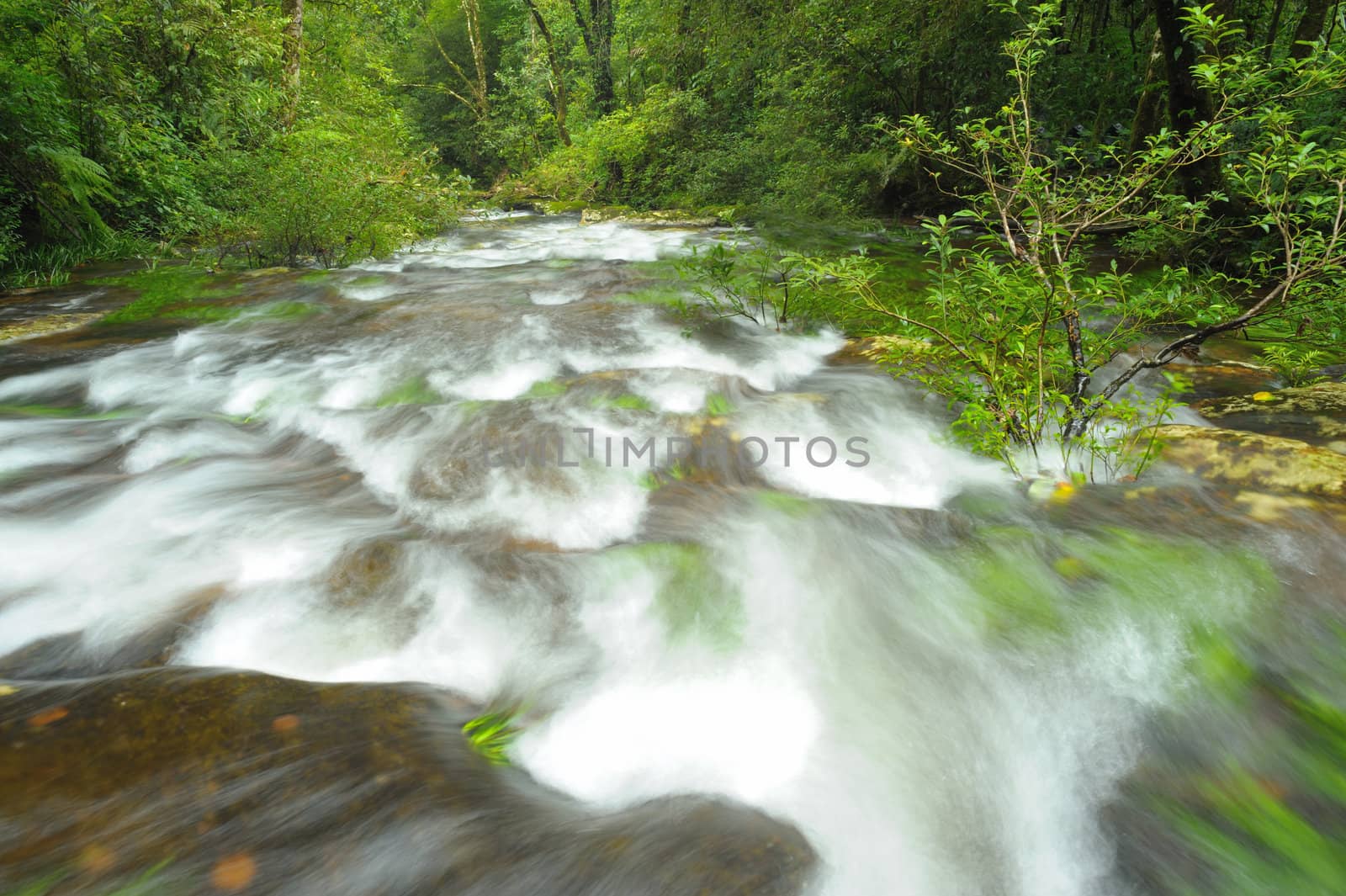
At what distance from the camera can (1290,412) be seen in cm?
336

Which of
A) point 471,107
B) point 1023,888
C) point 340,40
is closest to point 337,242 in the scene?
point 1023,888

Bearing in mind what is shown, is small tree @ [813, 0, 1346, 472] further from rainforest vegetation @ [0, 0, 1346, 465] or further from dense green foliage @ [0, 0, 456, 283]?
dense green foliage @ [0, 0, 456, 283]

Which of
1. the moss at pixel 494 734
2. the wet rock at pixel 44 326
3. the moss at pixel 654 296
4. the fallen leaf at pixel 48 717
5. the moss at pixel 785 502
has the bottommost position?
the moss at pixel 494 734

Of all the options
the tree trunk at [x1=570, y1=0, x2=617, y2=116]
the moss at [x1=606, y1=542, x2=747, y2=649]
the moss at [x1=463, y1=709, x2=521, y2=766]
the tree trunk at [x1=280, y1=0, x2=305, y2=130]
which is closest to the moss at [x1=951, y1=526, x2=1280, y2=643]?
the moss at [x1=606, y1=542, x2=747, y2=649]

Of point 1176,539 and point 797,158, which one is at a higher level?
point 797,158

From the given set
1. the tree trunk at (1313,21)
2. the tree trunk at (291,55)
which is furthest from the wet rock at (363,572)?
the tree trunk at (291,55)

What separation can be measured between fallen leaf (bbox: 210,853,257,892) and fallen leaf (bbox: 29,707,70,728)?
1.94 ft

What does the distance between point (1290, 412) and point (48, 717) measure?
5.04m

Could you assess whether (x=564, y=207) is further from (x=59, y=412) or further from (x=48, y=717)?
(x=48, y=717)

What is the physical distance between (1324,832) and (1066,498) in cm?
152

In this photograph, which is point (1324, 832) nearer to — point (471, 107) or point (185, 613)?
point (185, 613)

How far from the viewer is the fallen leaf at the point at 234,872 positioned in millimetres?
1316

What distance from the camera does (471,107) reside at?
25.3 metres

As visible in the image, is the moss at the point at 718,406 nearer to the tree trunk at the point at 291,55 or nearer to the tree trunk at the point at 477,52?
the tree trunk at the point at 291,55
